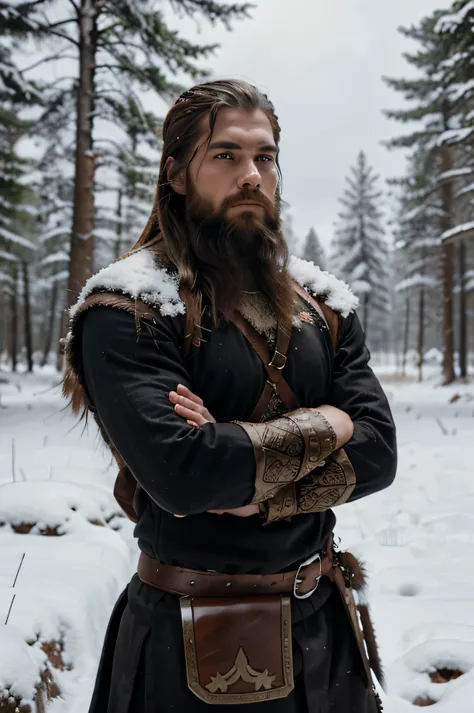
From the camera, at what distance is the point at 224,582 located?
5.47 ft

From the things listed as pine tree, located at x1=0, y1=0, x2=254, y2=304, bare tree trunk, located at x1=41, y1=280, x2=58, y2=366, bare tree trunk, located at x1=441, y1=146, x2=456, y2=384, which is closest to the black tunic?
pine tree, located at x1=0, y1=0, x2=254, y2=304

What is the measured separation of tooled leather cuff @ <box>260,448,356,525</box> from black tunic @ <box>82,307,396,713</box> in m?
0.05

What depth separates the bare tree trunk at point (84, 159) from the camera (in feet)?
40.7

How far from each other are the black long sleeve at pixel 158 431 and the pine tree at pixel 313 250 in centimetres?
→ 4758

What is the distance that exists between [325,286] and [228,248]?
44 centimetres

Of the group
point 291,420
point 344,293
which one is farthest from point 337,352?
point 291,420

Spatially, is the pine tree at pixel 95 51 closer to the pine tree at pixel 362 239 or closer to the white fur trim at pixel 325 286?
the white fur trim at pixel 325 286

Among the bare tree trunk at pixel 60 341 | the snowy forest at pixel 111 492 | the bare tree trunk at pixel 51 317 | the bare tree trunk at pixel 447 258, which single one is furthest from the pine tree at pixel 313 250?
the bare tree trunk at pixel 60 341

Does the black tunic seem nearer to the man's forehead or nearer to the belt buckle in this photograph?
the belt buckle

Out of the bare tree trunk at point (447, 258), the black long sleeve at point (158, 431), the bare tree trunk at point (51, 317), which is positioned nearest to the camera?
the black long sleeve at point (158, 431)

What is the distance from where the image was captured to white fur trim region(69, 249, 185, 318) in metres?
1.73

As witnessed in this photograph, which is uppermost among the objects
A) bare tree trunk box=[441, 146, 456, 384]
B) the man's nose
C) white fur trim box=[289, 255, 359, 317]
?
bare tree trunk box=[441, 146, 456, 384]

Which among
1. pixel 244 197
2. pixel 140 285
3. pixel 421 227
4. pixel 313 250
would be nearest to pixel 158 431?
pixel 140 285

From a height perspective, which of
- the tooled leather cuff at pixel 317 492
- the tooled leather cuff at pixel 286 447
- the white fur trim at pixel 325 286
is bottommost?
the tooled leather cuff at pixel 317 492
